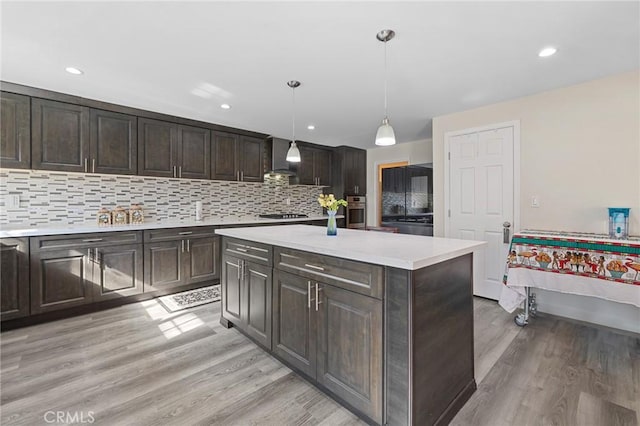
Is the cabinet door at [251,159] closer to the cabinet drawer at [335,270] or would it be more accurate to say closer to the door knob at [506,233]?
the cabinet drawer at [335,270]

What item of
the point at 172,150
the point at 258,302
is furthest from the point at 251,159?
the point at 258,302

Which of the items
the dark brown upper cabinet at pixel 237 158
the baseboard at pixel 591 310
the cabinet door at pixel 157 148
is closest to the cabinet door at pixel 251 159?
the dark brown upper cabinet at pixel 237 158

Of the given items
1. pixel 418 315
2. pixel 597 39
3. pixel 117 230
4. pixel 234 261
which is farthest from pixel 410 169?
pixel 117 230

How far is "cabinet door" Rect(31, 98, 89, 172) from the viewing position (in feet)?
9.47

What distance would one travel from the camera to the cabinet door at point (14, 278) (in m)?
2.58

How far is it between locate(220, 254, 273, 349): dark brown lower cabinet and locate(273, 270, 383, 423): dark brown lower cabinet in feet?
0.42

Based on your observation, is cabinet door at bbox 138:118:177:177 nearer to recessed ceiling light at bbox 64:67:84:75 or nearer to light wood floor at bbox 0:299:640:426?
recessed ceiling light at bbox 64:67:84:75

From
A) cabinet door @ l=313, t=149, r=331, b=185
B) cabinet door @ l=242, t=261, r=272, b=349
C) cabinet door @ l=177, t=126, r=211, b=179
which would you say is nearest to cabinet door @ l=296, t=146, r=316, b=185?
cabinet door @ l=313, t=149, r=331, b=185

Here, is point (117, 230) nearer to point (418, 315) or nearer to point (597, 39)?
point (418, 315)

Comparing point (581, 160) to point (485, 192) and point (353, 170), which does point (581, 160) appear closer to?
point (485, 192)

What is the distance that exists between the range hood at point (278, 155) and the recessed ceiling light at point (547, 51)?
359 centimetres

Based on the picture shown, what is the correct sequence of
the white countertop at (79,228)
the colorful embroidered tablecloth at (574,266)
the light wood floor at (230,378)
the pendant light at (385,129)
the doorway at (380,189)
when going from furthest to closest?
the doorway at (380,189), the white countertop at (79,228), the colorful embroidered tablecloth at (574,266), the pendant light at (385,129), the light wood floor at (230,378)

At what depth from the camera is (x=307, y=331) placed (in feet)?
5.93

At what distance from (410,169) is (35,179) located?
5.17m
